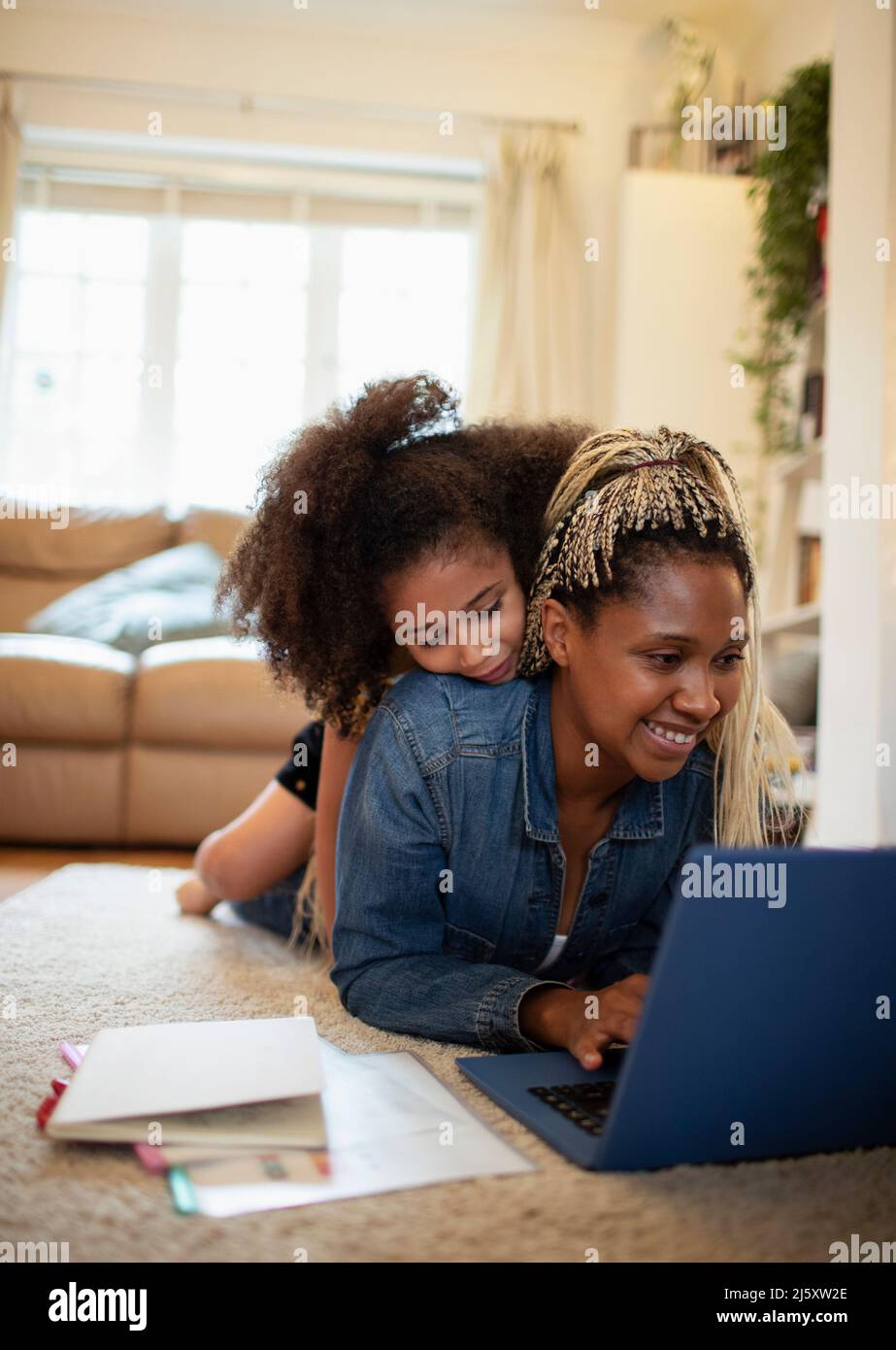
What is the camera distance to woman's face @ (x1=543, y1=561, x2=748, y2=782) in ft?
3.58

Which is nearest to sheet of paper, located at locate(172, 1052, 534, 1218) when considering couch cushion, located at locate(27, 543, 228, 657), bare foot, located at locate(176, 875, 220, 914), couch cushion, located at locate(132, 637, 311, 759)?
bare foot, located at locate(176, 875, 220, 914)

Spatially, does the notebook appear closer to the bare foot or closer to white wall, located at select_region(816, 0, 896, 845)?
the bare foot

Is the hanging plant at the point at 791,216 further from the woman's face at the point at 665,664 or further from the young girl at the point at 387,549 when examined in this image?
the woman's face at the point at 665,664

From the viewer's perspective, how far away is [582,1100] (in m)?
0.95

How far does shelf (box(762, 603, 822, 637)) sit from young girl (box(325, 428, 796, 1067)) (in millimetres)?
1723

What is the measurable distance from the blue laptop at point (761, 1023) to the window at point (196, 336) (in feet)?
12.9

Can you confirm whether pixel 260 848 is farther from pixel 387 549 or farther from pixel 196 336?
pixel 196 336

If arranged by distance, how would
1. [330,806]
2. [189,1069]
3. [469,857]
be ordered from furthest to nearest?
[330,806] → [469,857] → [189,1069]

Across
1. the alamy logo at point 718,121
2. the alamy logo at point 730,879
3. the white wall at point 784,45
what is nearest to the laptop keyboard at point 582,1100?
the alamy logo at point 730,879

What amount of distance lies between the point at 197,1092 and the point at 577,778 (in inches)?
22.2
